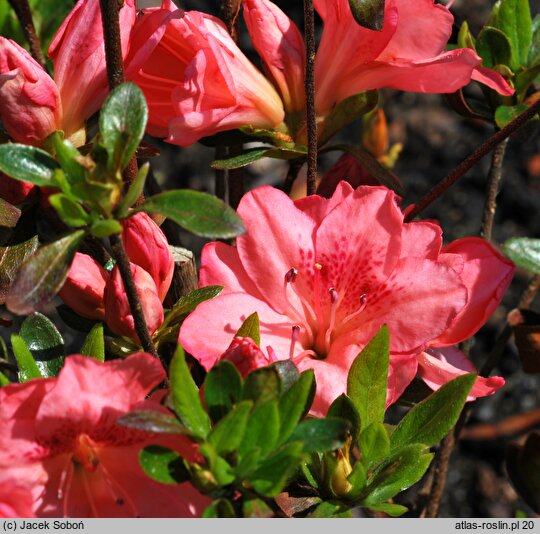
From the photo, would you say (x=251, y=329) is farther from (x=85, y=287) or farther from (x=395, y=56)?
(x=395, y=56)

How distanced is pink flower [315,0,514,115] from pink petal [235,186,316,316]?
0.21 meters

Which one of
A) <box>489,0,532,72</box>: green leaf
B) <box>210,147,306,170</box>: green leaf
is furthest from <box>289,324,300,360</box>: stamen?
<box>489,0,532,72</box>: green leaf

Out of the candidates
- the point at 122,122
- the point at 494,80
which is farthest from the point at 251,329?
the point at 494,80

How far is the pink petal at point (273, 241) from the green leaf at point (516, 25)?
1.46ft

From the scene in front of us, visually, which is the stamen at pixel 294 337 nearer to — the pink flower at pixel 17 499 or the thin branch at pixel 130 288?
the thin branch at pixel 130 288

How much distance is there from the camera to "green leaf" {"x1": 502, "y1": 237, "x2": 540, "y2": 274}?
3.34ft

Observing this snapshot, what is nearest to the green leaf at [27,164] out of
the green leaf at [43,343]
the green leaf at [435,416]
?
the green leaf at [43,343]

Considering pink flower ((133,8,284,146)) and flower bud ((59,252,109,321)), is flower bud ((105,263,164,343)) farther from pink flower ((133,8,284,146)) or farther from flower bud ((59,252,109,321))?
pink flower ((133,8,284,146))

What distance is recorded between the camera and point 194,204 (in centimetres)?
87

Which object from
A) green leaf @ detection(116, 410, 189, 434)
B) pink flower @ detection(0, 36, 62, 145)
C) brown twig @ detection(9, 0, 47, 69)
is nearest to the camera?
green leaf @ detection(116, 410, 189, 434)

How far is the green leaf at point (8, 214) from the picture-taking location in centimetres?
111

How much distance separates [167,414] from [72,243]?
186mm

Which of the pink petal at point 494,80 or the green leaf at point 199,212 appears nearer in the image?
the green leaf at point 199,212
